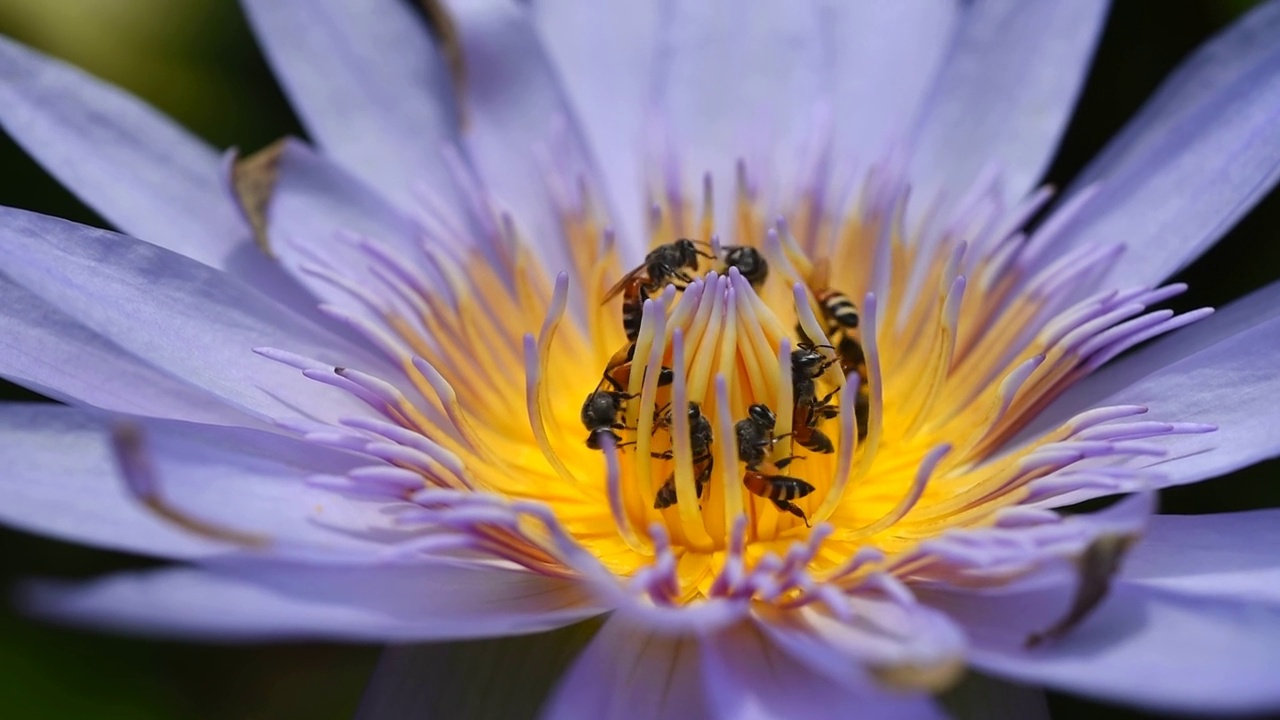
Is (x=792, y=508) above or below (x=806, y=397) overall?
below

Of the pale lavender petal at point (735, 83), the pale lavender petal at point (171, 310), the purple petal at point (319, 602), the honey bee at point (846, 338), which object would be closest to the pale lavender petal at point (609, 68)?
the pale lavender petal at point (735, 83)

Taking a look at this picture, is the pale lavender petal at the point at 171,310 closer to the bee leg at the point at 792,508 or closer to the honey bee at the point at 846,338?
the bee leg at the point at 792,508

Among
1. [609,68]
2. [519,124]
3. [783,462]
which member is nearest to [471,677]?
[783,462]

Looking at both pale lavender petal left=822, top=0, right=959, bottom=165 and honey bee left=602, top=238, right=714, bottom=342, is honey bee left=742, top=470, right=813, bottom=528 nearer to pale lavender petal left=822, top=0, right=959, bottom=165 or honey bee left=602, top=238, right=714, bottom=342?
honey bee left=602, top=238, right=714, bottom=342

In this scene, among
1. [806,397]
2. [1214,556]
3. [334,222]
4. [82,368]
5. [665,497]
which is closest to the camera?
[1214,556]

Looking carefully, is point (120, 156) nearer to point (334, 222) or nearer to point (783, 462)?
point (334, 222)

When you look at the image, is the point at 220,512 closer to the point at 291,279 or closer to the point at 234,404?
the point at 234,404
